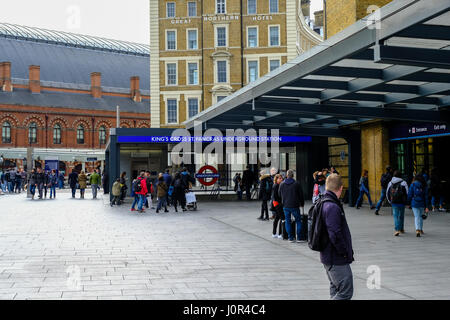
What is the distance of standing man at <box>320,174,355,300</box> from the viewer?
17.0 feet

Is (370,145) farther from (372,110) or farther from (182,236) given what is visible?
(182,236)

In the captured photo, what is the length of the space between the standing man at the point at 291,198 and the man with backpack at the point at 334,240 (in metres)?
6.55

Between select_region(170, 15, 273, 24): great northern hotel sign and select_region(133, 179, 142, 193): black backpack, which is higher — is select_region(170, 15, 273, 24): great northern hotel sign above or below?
above

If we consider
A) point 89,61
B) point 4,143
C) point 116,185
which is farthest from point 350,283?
point 89,61

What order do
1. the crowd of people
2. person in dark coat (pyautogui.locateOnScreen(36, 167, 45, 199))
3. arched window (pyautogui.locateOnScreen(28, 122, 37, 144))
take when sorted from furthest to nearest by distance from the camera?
arched window (pyautogui.locateOnScreen(28, 122, 37, 144))
person in dark coat (pyautogui.locateOnScreen(36, 167, 45, 199))
the crowd of people

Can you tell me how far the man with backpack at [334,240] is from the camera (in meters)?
5.18

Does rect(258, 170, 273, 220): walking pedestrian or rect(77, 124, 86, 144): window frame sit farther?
rect(77, 124, 86, 144): window frame

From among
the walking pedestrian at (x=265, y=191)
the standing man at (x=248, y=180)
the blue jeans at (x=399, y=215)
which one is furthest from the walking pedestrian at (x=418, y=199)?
the standing man at (x=248, y=180)

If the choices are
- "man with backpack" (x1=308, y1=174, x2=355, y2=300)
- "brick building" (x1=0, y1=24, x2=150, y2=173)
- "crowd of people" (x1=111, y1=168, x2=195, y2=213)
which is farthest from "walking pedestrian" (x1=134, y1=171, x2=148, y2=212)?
"brick building" (x1=0, y1=24, x2=150, y2=173)

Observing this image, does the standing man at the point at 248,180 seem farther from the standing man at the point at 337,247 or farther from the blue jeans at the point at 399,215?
the standing man at the point at 337,247

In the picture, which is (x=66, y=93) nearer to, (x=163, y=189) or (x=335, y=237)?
(x=163, y=189)

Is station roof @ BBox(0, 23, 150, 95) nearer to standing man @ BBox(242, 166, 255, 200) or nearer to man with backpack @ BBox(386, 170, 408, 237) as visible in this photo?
standing man @ BBox(242, 166, 255, 200)

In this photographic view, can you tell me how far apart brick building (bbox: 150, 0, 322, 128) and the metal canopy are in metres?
25.8

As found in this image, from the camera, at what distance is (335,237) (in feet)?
17.0
